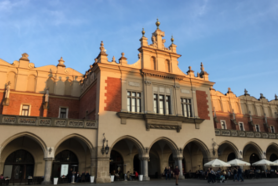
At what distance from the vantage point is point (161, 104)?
81.7 ft

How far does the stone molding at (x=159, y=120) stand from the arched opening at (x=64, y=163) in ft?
22.5

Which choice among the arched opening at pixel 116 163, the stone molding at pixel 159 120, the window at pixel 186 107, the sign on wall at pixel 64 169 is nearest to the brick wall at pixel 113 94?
the stone molding at pixel 159 120

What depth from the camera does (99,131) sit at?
68.8 feet

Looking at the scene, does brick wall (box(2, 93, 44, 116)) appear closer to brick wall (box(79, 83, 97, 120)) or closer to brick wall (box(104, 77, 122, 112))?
brick wall (box(79, 83, 97, 120))

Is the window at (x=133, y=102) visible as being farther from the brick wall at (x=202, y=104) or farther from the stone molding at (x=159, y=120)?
the brick wall at (x=202, y=104)

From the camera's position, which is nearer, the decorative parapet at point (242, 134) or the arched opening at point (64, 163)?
the arched opening at point (64, 163)

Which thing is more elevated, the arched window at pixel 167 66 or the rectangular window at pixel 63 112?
the arched window at pixel 167 66

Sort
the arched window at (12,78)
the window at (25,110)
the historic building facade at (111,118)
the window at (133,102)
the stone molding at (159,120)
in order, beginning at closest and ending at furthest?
the historic building facade at (111,118)
the stone molding at (159,120)
the window at (133,102)
the window at (25,110)
the arched window at (12,78)

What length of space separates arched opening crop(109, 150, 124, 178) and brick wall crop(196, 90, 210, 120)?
9.93m

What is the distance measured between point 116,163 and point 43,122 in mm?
9265

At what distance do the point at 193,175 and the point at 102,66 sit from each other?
1540 centimetres

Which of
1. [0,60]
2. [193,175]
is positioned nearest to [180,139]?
[193,175]

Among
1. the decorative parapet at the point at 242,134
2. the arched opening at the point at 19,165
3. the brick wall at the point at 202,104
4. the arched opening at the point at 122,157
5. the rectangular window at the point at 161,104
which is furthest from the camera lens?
the decorative parapet at the point at 242,134

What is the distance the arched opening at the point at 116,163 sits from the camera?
24.9 meters
